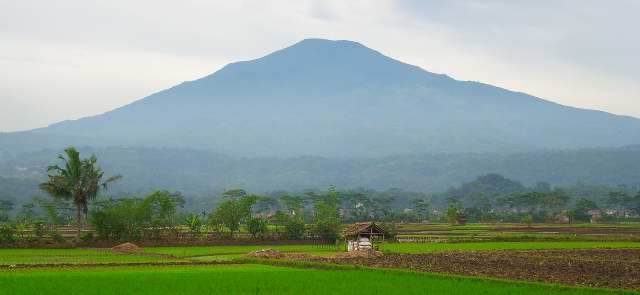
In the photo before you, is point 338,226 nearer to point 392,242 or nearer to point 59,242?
point 392,242

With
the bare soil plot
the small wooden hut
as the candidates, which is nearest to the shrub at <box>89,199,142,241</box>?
the small wooden hut

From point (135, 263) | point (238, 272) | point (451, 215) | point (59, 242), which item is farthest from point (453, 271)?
point (451, 215)

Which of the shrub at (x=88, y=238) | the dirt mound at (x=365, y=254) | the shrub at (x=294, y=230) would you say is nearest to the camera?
the dirt mound at (x=365, y=254)

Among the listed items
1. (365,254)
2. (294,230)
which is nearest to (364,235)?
(365,254)

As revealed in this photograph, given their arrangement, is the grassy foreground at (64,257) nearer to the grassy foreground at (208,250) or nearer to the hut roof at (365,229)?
the grassy foreground at (208,250)

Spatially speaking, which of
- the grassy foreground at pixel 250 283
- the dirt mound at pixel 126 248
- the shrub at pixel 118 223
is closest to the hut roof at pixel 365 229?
the dirt mound at pixel 126 248

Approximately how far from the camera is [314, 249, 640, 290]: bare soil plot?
23.8 meters

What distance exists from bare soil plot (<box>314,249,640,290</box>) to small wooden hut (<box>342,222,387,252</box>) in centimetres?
730

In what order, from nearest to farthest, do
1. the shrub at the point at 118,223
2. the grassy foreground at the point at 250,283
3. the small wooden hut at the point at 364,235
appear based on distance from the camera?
the grassy foreground at the point at 250,283 → the small wooden hut at the point at 364,235 → the shrub at the point at 118,223

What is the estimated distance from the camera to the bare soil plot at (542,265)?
2375 centimetres

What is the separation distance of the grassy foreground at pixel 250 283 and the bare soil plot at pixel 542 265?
1854 mm

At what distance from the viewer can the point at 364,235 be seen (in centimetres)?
4353

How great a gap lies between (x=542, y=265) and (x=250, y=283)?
11564 mm

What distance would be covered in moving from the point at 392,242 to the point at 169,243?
13.8 meters
